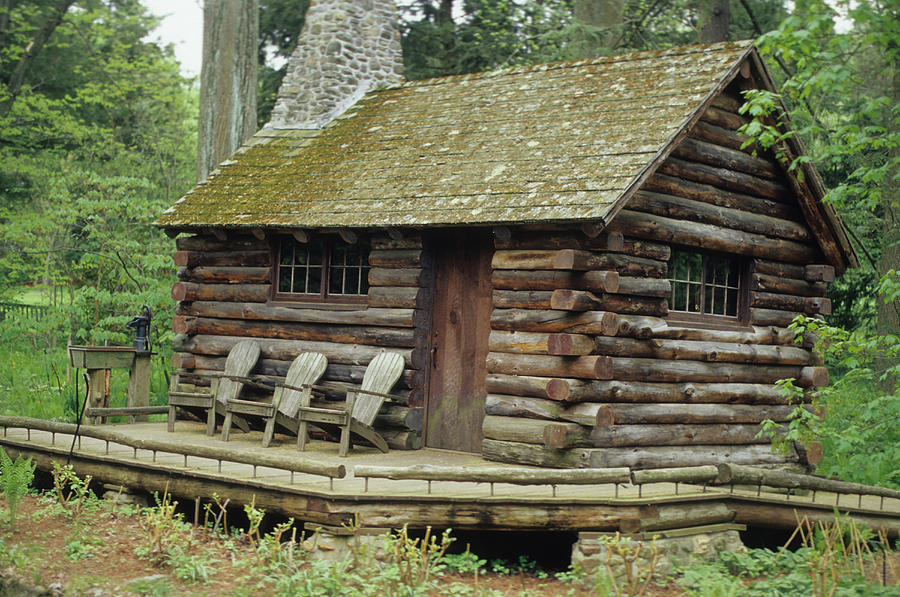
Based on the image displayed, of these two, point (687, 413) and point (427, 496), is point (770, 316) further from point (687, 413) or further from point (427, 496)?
point (427, 496)

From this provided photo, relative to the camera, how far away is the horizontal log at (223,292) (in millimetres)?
11914

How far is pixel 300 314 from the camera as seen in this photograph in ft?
37.7

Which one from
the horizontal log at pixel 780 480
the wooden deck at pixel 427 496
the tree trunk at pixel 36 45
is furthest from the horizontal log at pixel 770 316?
the tree trunk at pixel 36 45

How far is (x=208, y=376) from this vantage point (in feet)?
40.2

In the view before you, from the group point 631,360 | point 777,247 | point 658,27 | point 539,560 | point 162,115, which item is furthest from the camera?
point 162,115

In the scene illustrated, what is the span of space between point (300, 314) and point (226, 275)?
54.3 inches

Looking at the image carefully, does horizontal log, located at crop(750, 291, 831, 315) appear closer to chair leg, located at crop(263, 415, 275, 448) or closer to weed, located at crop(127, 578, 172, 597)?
chair leg, located at crop(263, 415, 275, 448)

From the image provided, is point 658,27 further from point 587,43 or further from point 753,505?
point 753,505

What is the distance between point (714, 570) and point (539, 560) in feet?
5.30

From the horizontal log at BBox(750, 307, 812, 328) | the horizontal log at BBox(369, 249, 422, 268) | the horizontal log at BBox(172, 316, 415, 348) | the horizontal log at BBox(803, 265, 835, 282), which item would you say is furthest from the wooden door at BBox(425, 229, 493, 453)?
the horizontal log at BBox(803, 265, 835, 282)

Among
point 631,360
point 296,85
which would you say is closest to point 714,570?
point 631,360

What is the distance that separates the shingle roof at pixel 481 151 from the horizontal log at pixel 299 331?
1289 millimetres

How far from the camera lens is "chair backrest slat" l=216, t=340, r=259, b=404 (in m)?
11.5

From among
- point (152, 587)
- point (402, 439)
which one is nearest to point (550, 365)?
point (402, 439)
